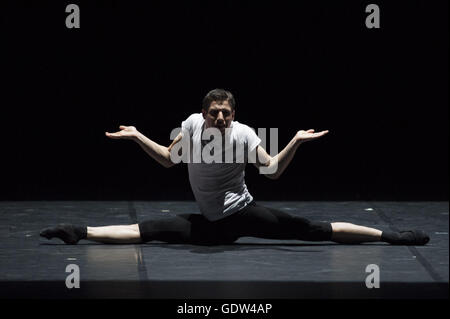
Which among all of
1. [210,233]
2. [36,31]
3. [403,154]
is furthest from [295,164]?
[210,233]

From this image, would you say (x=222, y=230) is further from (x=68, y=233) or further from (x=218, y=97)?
(x=68, y=233)

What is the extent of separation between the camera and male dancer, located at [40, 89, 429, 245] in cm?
670

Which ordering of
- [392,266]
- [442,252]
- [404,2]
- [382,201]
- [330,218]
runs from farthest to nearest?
[404,2], [382,201], [330,218], [442,252], [392,266]

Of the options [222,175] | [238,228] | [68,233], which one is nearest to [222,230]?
[238,228]

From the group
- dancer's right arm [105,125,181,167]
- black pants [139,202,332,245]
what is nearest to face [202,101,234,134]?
dancer's right arm [105,125,181,167]

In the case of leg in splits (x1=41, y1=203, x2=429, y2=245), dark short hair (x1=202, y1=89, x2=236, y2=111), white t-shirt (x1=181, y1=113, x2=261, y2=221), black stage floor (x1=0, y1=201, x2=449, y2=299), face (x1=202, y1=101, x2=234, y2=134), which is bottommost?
black stage floor (x1=0, y1=201, x2=449, y2=299)

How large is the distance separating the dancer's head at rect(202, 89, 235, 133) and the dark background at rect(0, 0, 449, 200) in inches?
130

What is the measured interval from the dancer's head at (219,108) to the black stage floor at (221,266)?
79 cm

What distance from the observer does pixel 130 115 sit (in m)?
10.1

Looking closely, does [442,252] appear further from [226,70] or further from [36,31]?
[36,31]

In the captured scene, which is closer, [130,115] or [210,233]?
[210,233]

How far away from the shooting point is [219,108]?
6656 mm

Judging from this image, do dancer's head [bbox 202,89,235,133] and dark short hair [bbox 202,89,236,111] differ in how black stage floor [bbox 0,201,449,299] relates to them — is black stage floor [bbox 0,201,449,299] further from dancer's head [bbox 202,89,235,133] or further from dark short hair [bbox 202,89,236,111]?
dark short hair [bbox 202,89,236,111]

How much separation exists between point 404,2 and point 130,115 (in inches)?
104
